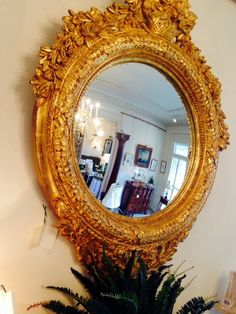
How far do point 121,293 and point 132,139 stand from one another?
1.61 ft

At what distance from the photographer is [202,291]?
139 cm

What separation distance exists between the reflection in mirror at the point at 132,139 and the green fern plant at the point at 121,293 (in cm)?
20

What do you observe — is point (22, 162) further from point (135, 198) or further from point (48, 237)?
point (135, 198)

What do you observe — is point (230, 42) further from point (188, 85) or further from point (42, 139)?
point (42, 139)

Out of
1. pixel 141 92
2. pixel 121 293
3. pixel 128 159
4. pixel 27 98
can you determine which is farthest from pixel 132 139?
pixel 121 293

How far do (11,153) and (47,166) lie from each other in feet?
0.37

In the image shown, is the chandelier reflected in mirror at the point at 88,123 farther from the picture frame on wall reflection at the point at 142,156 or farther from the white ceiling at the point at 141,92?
the picture frame on wall reflection at the point at 142,156

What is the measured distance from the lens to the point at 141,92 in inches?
44.4

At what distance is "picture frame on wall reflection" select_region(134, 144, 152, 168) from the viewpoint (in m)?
1.12

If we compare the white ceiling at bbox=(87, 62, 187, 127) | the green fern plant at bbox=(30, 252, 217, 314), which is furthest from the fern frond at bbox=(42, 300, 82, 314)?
the white ceiling at bbox=(87, 62, 187, 127)

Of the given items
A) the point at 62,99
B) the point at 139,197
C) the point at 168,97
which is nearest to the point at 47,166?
the point at 62,99

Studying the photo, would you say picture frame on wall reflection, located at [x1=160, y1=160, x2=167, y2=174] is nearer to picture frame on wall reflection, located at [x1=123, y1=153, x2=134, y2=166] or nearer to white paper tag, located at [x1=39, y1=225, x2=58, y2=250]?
picture frame on wall reflection, located at [x1=123, y1=153, x2=134, y2=166]

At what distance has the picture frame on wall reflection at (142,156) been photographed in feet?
3.66

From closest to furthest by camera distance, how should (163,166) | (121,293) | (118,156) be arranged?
1. (121,293)
2. (118,156)
3. (163,166)
